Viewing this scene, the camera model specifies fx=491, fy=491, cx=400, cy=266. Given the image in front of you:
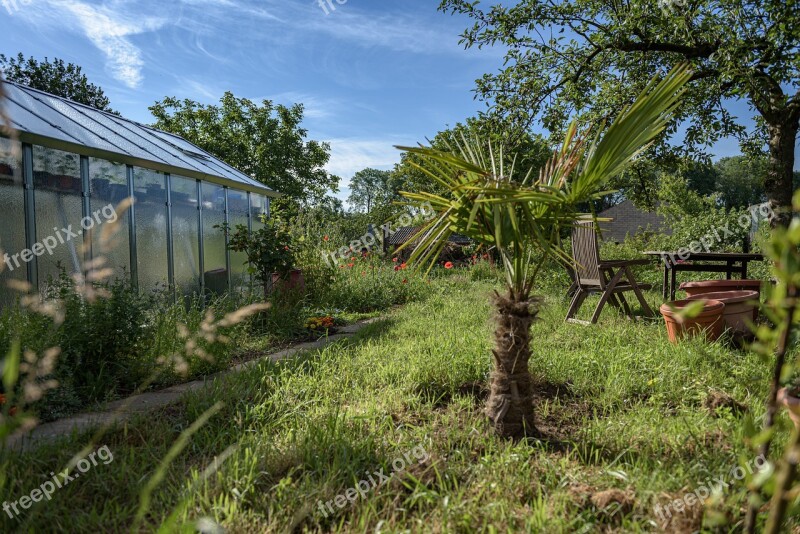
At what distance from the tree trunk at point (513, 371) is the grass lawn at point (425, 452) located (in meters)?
0.10

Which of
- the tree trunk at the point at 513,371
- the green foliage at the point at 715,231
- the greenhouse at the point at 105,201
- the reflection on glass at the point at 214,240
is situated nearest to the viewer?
the tree trunk at the point at 513,371

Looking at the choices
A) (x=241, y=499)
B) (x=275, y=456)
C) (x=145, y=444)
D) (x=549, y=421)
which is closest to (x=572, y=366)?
(x=549, y=421)

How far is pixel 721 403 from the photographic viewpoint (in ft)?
8.62

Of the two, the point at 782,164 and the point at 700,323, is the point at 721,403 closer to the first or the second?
the point at 700,323

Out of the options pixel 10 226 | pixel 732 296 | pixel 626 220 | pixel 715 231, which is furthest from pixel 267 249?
pixel 626 220

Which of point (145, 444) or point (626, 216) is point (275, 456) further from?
point (626, 216)

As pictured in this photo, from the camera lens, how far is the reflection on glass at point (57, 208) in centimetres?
486

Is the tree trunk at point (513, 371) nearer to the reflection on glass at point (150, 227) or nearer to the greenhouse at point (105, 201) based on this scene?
the greenhouse at point (105, 201)

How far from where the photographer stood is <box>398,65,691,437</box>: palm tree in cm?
211

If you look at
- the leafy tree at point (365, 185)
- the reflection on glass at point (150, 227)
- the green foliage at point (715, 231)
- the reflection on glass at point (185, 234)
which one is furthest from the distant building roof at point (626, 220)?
the leafy tree at point (365, 185)

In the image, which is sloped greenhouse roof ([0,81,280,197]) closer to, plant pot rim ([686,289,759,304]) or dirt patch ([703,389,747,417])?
dirt patch ([703,389,747,417])

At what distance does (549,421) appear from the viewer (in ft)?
8.55

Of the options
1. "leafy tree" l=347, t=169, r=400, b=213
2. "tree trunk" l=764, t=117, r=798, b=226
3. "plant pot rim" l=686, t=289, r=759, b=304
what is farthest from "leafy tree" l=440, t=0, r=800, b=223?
"leafy tree" l=347, t=169, r=400, b=213

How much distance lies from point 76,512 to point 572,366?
282 centimetres
